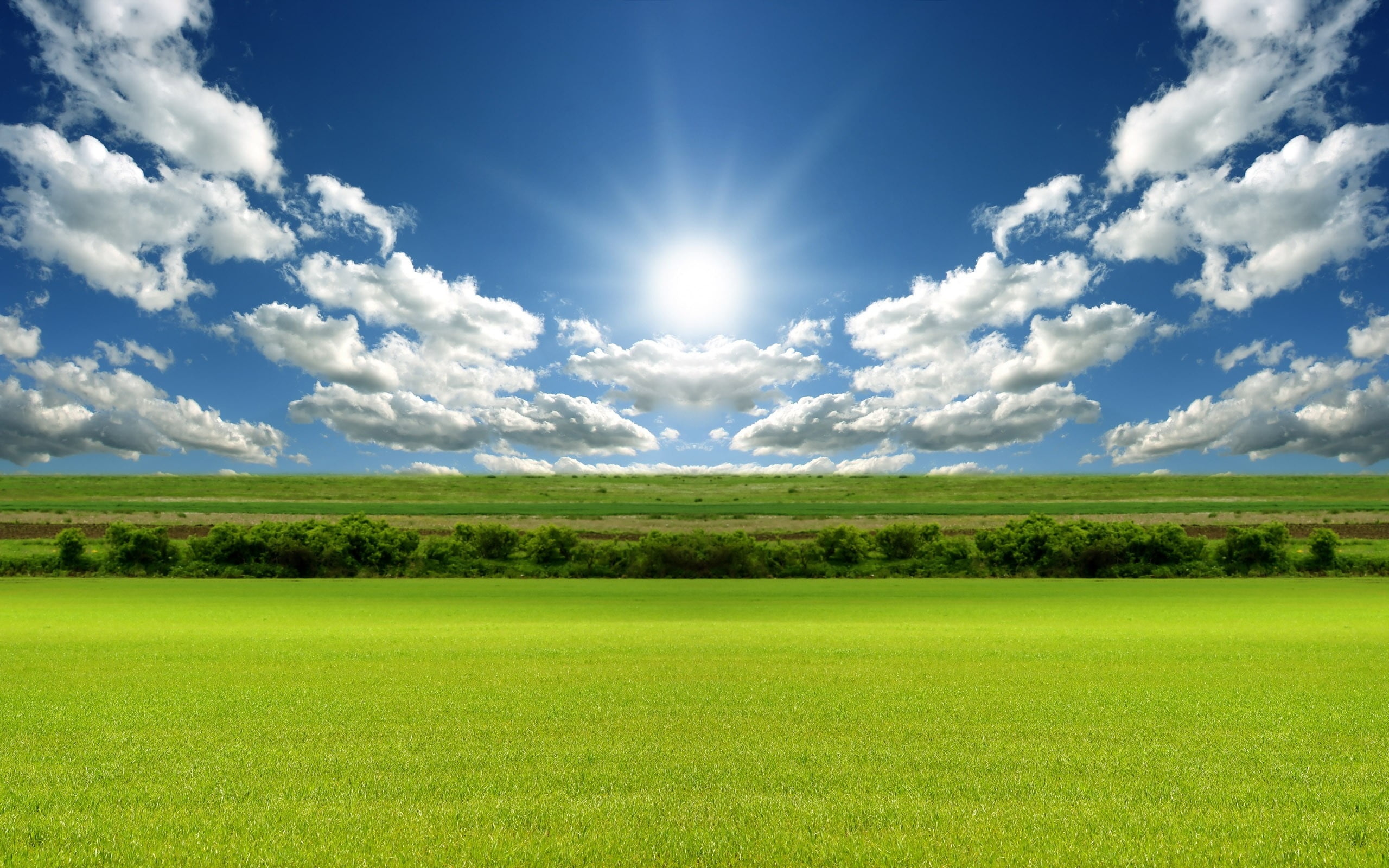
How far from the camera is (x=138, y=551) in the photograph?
37344mm

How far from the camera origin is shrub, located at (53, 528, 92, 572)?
121ft

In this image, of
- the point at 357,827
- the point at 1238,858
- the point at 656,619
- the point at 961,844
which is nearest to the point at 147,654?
the point at 357,827

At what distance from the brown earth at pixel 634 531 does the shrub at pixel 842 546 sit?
8.42 metres

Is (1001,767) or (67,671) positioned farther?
(67,671)

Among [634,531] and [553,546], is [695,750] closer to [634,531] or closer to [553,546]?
[553,546]

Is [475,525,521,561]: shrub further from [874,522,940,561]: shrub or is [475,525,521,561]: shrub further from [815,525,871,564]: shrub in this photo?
[874,522,940,561]: shrub

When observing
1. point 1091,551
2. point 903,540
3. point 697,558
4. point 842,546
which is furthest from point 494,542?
point 1091,551

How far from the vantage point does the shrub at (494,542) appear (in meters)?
40.9

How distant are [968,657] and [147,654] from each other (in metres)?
14.2

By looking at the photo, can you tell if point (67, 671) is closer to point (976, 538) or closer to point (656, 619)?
point (656, 619)

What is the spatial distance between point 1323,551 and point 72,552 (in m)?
70.4

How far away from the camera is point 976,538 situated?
40406 millimetres

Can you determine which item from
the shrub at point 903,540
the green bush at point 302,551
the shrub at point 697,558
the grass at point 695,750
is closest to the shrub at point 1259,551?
the shrub at point 903,540

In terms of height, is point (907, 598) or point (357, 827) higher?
point (357, 827)
